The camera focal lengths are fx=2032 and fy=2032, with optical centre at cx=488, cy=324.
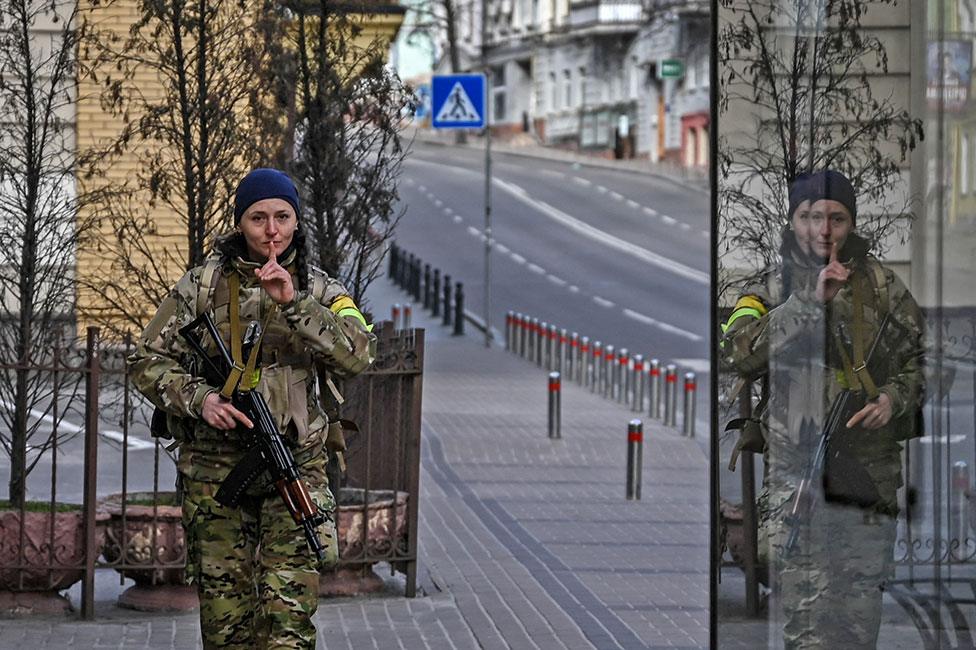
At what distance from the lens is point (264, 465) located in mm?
5891

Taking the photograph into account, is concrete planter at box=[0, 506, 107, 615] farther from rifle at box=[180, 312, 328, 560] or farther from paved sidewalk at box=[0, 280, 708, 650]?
rifle at box=[180, 312, 328, 560]

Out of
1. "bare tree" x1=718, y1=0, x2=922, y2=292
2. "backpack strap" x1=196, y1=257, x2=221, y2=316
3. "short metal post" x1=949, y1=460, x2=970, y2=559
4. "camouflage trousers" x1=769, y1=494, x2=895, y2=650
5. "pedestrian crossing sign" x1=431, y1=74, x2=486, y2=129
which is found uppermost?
"pedestrian crossing sign" x1=431, y1=74, x2=486, y2=129

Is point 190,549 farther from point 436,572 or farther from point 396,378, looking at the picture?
point 436,572

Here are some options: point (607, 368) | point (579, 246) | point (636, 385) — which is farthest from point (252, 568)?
point (579, 246)

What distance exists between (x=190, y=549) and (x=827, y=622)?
216 cm

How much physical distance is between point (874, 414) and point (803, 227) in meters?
0.46

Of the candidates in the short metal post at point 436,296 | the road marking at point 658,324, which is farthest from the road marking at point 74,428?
the short metal post at point 436,296

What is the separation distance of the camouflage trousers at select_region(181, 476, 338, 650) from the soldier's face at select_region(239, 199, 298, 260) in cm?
70

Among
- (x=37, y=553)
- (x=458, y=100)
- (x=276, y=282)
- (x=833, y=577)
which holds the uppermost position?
(x=458, y=100)

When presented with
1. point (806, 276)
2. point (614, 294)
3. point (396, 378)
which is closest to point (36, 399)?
point (396, 378)

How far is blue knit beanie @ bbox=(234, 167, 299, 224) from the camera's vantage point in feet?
19.9

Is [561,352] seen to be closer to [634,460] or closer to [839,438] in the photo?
[634,460]

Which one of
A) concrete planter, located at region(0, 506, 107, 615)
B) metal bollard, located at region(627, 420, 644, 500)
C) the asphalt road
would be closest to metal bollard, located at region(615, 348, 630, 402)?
the asphalt road

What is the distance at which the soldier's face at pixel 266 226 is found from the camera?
6008 millimetres
